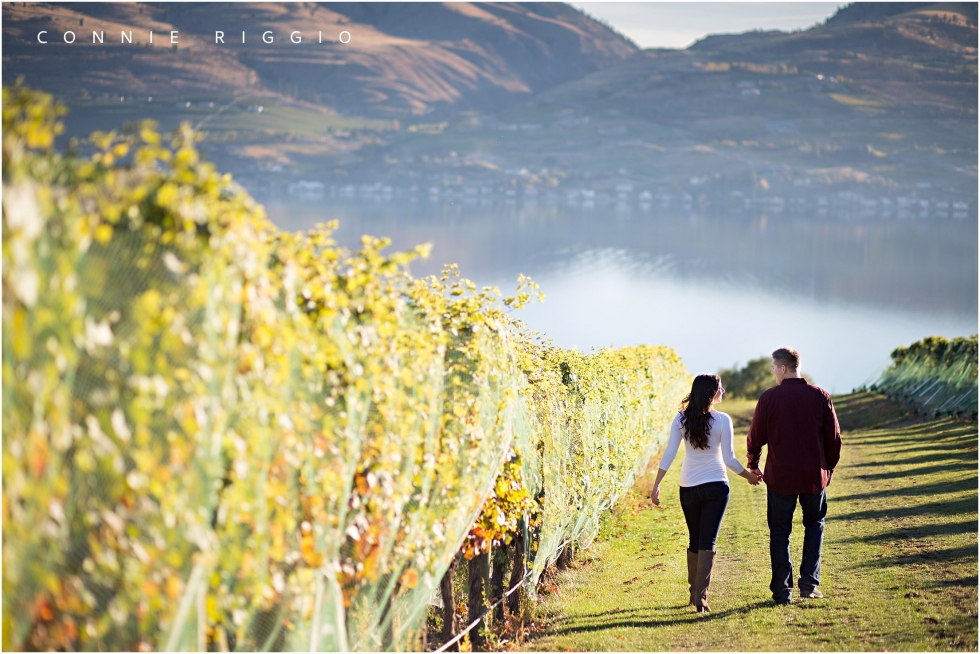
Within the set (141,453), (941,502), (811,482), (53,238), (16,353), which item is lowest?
(941,502)

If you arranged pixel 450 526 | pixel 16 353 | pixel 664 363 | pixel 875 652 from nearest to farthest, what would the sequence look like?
pixel 16 353 < pixel 450 526 < pixel 875 652 < pixel 664 363

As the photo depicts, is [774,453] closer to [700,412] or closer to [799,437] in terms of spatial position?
[799,437]

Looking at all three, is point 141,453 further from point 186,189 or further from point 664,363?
point 664,363

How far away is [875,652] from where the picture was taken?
19.0ft

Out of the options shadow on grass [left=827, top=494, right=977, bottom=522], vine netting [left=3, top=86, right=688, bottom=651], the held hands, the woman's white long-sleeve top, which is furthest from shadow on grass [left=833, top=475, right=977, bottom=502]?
vine netting [left=3, top=86, right=688, bottom=651]

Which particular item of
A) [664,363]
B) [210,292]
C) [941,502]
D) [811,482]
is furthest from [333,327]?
[664,363]

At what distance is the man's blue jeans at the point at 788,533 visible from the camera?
6625 millimetres

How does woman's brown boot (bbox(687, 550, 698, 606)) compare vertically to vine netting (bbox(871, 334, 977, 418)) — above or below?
above

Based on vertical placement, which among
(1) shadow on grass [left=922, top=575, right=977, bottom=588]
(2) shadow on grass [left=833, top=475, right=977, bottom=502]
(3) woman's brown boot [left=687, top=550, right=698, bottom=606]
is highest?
(3) woman's brown boot [left=687, top=550, right=698, bottom=606]

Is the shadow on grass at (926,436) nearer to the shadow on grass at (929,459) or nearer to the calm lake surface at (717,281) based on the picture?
the shadow on grass at (929,459)

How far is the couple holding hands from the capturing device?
6516 millimetres

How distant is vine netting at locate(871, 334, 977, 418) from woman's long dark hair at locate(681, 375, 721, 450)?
726 inches

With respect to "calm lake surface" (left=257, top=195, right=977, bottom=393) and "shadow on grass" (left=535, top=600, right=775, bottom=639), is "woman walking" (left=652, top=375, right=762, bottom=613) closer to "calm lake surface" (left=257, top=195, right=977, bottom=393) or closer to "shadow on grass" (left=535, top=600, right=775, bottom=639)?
"shadow on grass" (left=535, top=600, right=775, bottom=639)

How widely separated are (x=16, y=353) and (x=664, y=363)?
1792 centimetres
